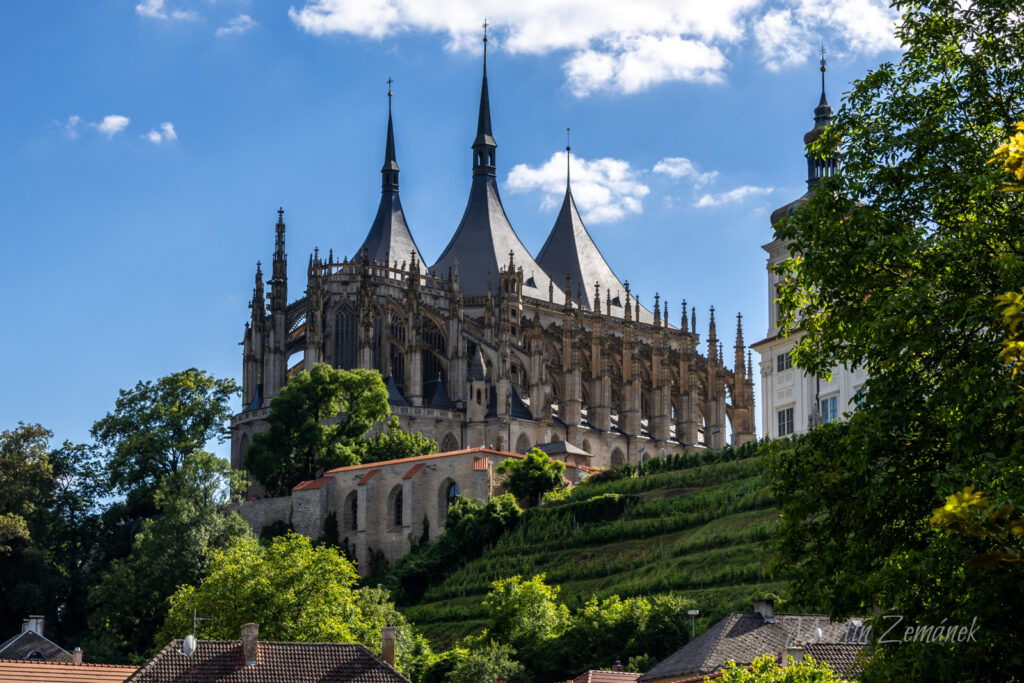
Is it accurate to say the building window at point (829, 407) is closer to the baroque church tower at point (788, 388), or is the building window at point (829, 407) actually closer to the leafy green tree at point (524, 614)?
the baroque church tower at point (788, 388)

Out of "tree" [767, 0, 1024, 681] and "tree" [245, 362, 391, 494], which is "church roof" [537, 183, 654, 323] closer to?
"tree" [245, 362, 391, 494]

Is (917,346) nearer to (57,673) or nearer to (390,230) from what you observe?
(57,673)

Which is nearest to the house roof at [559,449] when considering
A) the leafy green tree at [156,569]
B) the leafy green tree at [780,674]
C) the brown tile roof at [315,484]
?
the brown tile roof at [315,484]

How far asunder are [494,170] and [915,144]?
107 meters

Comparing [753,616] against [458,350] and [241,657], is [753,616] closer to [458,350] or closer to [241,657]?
[241,657]

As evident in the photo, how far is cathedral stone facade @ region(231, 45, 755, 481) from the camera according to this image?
102 meters

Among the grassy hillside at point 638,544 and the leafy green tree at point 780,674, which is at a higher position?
the grassy hillside at point 638,544

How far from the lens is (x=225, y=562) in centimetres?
6338

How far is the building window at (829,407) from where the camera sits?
61469mm

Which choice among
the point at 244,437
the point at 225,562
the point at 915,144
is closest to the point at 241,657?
the point at 225,562

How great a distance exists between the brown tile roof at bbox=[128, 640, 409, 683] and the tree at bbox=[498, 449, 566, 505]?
40572mm

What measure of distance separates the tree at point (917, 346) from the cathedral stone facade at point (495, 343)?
77727 millimetres

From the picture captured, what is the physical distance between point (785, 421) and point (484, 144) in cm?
6763

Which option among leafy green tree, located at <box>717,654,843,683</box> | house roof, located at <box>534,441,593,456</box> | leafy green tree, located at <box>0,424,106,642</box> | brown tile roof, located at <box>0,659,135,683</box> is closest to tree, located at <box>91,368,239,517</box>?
leafy green tree, located at <box>0,424,106,642</box>
